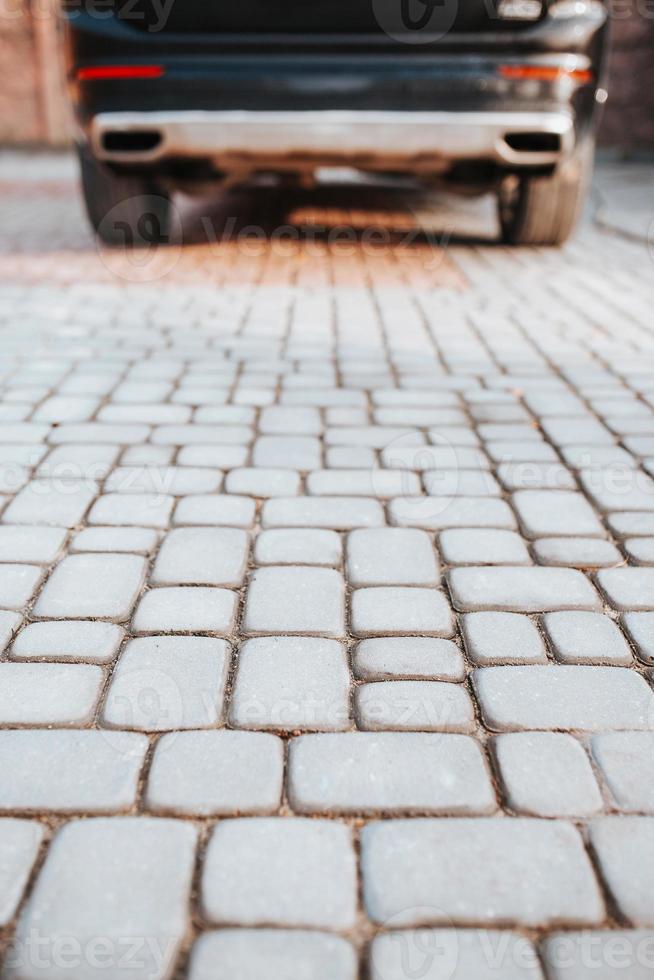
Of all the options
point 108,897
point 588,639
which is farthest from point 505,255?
point 108,897

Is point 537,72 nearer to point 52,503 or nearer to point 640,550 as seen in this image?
point 640,550

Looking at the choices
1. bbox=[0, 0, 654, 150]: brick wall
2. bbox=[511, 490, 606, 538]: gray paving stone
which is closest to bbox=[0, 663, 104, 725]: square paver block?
bbox=[511, 490, 606, 538]: gray paving stone

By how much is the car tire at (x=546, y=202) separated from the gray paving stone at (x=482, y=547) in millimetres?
3154

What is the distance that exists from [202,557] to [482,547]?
2.02 feet

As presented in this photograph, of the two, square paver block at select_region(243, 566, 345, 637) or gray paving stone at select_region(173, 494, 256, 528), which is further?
gray paving stone at select_region(173, 494, 256, 528)

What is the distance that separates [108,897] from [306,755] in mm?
367

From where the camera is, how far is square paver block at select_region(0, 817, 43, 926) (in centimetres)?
119

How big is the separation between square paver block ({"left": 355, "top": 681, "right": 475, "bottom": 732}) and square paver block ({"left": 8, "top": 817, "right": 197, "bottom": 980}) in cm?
37

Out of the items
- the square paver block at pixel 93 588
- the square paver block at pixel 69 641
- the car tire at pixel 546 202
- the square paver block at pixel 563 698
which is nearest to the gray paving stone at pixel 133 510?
the square paver block at pixel 93 588

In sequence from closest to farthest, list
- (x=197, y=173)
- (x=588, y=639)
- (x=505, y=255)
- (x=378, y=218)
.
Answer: (x=588, y=639)
(x=197, y=173)
(x=505, y=255)
(x=378, y=218)

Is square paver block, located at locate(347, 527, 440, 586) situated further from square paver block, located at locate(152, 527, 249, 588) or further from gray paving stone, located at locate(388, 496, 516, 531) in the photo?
square paver block, located at locate(152, 527, 249, 588)

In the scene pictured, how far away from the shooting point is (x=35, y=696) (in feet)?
5.21

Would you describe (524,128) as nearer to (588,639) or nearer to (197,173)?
(197,173)

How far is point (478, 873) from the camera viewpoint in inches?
48.9
